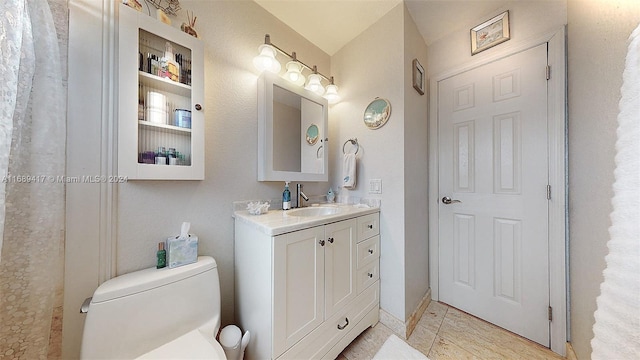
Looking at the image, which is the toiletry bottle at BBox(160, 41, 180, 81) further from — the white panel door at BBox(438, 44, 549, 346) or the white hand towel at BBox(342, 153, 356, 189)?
the white panel door at BBox(438, 44, 549, 346)

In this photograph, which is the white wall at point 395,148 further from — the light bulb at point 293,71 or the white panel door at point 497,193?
the light bulb at point 293,71

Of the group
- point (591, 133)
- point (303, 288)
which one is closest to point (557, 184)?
point (591, 133)

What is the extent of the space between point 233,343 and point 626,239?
1543 millimetres

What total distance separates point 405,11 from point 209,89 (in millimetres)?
1507

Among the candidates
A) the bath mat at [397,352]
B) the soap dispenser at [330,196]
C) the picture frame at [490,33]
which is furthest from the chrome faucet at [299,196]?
the picture frame at [490,33]

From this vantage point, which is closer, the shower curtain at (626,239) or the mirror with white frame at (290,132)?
the shower curtain at (626,239)

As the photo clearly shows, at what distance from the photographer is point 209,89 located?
A: 1.17 metres

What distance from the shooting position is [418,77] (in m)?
1.58

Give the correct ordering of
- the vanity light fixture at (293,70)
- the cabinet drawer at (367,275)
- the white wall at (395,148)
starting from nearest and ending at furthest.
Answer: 1. the cabinet drawer at (367,275)
2. the white wall at (395,148)
3. the vanity light fixture at (293,70)

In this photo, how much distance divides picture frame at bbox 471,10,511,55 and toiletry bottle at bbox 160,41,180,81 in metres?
2.11

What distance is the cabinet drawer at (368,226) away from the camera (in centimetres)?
132

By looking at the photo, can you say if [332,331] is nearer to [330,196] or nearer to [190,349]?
[190,349]

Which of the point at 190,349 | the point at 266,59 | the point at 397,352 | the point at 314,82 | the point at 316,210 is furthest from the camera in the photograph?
the point at 314,82

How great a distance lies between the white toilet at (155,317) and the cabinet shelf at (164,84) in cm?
91
